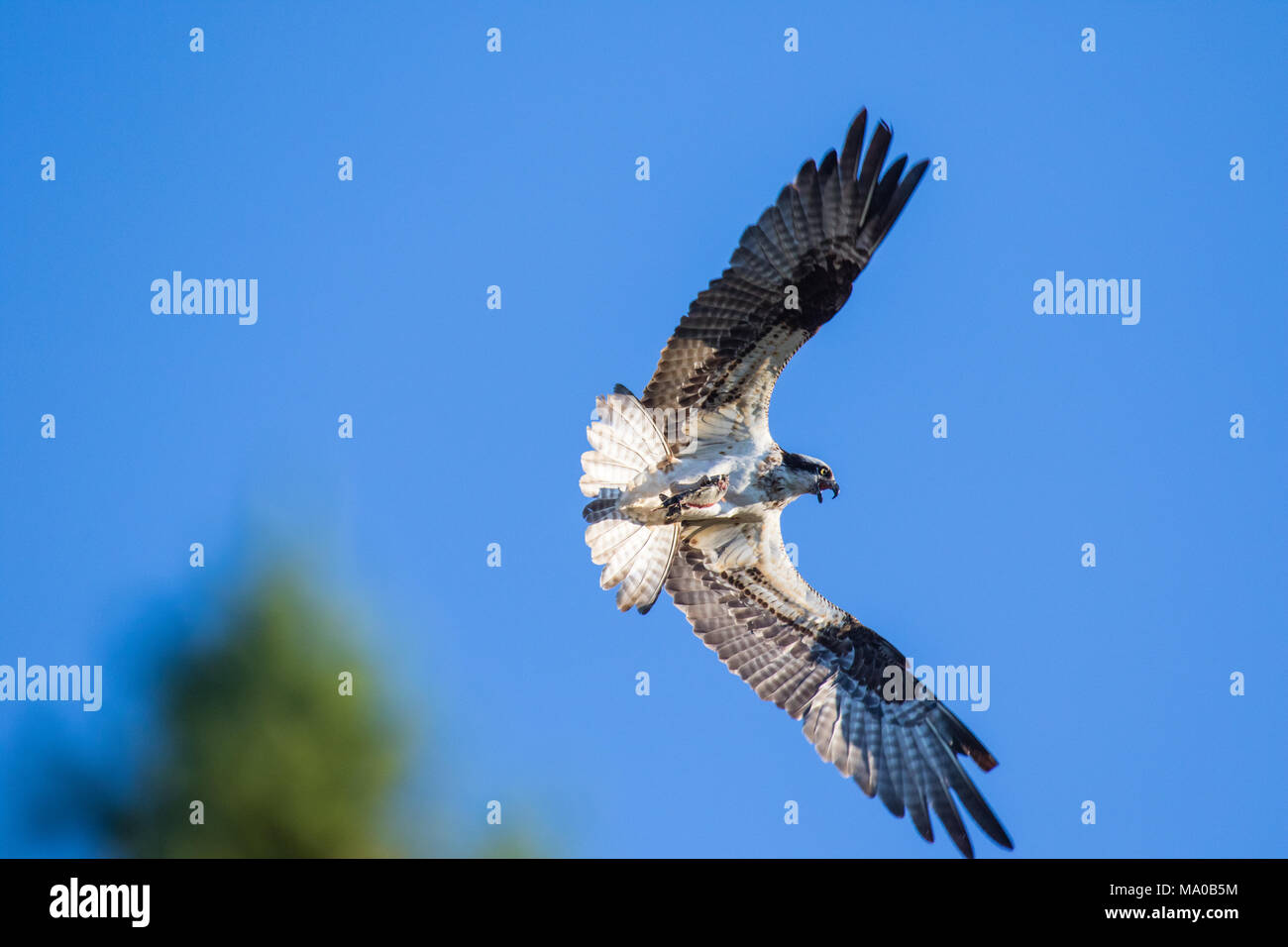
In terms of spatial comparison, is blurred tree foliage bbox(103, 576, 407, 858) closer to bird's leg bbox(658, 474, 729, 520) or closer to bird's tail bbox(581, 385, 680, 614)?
bird's tail bbox(581, 385, 680, 614)

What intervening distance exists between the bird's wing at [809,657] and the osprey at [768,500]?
0.04 ft

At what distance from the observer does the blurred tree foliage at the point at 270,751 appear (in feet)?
33.2

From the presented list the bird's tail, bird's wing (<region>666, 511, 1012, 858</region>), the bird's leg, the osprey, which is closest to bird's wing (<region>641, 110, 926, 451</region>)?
the osprey

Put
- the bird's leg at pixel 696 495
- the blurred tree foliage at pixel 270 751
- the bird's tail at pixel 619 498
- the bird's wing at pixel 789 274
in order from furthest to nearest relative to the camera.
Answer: the blurred tree foliage at pixel 270 751, the bird's leg at pixel 696 495, the bird's tail at pixel 619 498, the bird's wing at pixel 789 274

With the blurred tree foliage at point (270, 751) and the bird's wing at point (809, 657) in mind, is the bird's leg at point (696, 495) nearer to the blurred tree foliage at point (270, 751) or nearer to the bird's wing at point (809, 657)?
the bird's wing at point (809, 657)

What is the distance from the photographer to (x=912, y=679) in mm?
10469

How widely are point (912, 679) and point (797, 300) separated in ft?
11.1

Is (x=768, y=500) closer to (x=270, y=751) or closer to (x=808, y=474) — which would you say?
(x=808, y=474)

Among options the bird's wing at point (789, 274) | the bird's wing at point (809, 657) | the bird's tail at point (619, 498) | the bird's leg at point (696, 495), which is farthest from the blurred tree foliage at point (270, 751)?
the bird's wing at point (789, 274)

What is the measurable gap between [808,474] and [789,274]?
1.68 metres
